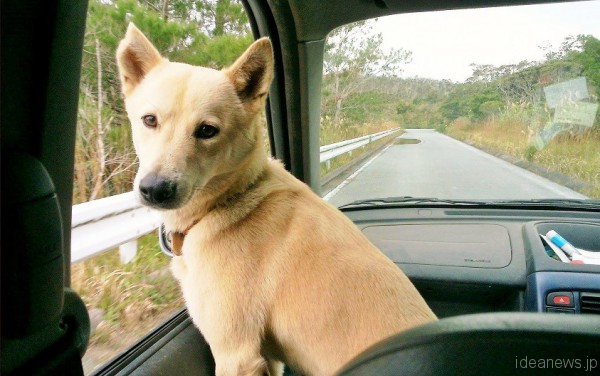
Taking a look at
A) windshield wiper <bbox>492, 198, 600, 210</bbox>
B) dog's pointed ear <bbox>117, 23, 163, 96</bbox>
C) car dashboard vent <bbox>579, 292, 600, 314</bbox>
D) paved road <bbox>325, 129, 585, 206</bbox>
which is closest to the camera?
dog's pointed ear <bbox>117, 23, 163, 96</bbox>

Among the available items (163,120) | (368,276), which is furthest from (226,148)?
(368,276)

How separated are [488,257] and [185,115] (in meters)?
2.34

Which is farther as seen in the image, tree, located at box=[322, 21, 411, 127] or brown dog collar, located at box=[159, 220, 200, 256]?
tree, located at box=[322, 21, 411, 127]

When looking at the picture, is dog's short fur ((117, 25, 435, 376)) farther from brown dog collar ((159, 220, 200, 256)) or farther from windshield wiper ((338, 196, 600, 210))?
windshield wiper ((338, 196, 600, 210))

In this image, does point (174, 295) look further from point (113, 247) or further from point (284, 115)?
point (284, 115)

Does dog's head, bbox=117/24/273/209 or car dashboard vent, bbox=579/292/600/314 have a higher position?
dog's head, bbox=117/24/273/209

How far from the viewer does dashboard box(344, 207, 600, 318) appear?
8.80ft

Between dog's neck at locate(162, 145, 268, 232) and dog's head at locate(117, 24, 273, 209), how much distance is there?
0.02 metres

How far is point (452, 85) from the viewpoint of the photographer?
3.40 metres

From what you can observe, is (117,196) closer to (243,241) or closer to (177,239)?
(177,239)

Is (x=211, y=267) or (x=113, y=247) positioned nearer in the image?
(x=211, y=267)

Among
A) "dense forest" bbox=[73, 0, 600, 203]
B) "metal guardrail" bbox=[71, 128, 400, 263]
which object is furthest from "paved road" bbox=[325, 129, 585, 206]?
"metal guardrail" bbox=[71, 128, 400, 263]

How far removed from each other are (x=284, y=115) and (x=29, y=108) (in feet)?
7.53

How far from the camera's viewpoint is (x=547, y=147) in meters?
3.24
